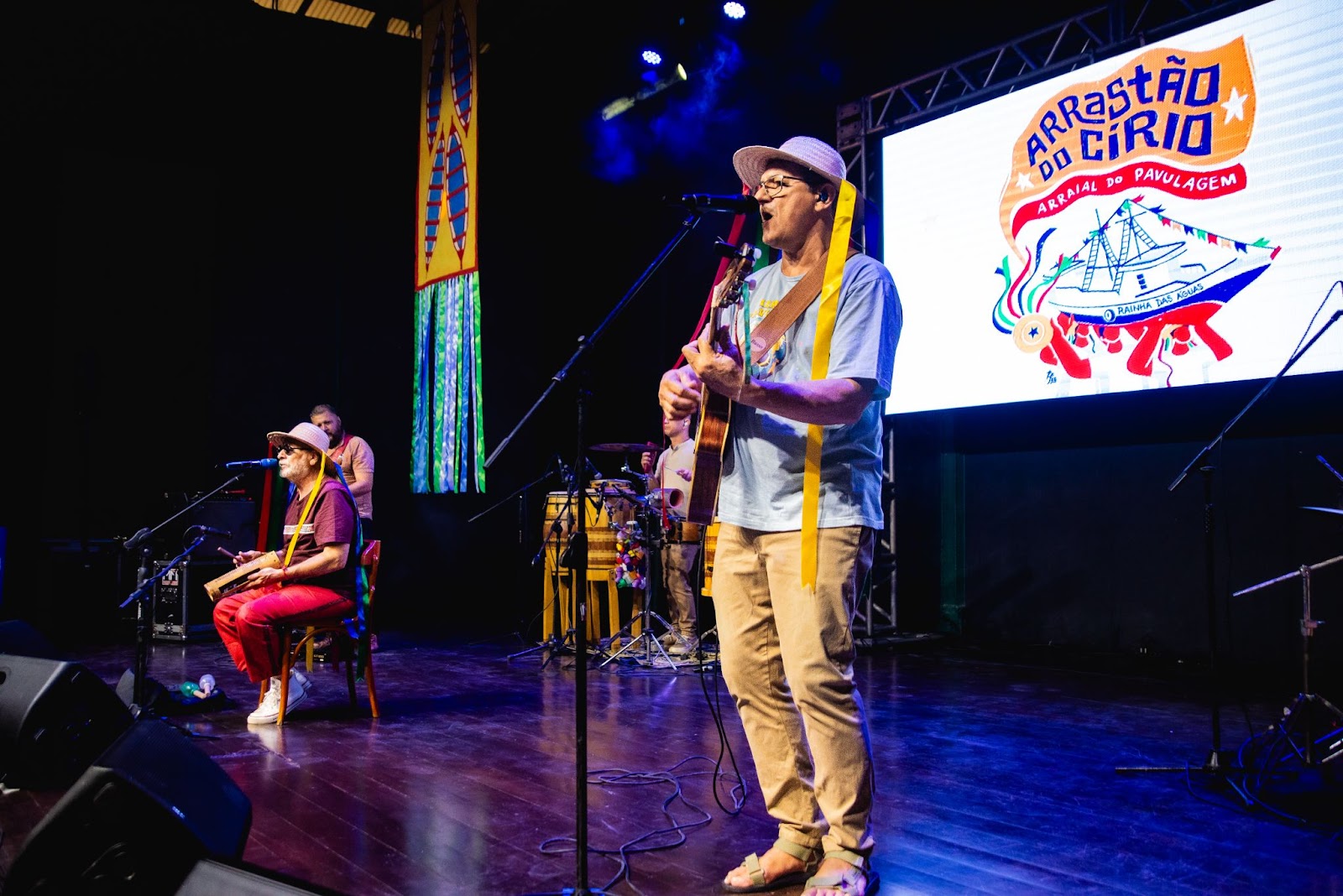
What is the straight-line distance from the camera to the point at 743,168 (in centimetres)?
251

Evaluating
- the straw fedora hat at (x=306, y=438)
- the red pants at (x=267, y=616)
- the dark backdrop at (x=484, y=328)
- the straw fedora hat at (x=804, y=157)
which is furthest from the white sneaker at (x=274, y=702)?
the straw fedora hat at (x=804, y=157)

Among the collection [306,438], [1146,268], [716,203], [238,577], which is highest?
[1146,268]

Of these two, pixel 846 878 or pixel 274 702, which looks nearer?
pixel 846 878

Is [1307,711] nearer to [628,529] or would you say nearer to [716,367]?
[716,367]

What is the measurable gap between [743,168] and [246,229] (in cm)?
768

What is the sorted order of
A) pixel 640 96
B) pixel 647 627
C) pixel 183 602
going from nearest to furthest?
pixel 647 627 → pixel 183 602 → pixel 640 96

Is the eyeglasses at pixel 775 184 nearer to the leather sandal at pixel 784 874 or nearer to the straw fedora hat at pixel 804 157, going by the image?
the straw fedora hat at pixel 804 157

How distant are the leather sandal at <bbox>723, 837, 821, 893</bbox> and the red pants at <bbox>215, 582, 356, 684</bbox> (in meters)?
2.73

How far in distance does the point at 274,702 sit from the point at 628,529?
280 cm

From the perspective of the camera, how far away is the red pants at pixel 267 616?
432 centimetres

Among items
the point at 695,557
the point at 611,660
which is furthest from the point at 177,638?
the point at 695,557

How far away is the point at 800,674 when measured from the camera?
2.22 metres

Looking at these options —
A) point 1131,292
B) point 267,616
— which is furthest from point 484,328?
point 1131,292

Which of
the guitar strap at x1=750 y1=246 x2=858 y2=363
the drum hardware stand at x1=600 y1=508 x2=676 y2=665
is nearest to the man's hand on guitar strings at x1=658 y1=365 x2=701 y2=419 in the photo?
the guitar strap at x1=750 y1=246 x2=858 y2=363
